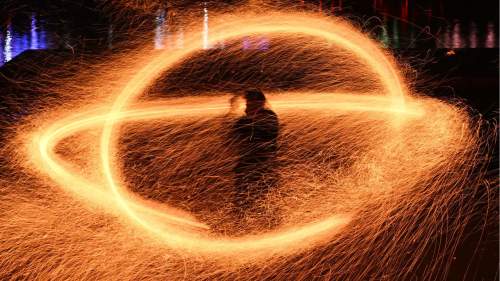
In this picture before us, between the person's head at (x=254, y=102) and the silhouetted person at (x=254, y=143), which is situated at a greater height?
the person's head at (x=254, y=102)

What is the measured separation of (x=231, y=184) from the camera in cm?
626

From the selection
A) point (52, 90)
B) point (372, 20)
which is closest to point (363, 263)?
point (372, 20)

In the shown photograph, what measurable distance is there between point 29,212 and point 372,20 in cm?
475

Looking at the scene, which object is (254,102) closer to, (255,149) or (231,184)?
(255,149)

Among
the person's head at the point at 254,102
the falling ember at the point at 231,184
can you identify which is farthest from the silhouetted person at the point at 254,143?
the falling ember at the point at 231,184

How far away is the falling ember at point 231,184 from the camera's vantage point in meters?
4.25

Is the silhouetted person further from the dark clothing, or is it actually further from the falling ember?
the falling ember

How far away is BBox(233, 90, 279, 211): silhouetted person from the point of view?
4.74 m

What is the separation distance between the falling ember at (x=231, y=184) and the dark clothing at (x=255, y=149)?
1.11 ft

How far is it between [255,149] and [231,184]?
5.09 feet

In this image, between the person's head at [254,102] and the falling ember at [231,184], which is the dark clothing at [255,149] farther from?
the falling ember at [231,184]

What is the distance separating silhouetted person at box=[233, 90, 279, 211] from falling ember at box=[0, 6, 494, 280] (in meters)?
0.35

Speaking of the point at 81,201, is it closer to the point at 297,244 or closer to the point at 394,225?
the point at 297,244

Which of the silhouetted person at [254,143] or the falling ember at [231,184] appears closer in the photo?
the falling ember at [231,184]
